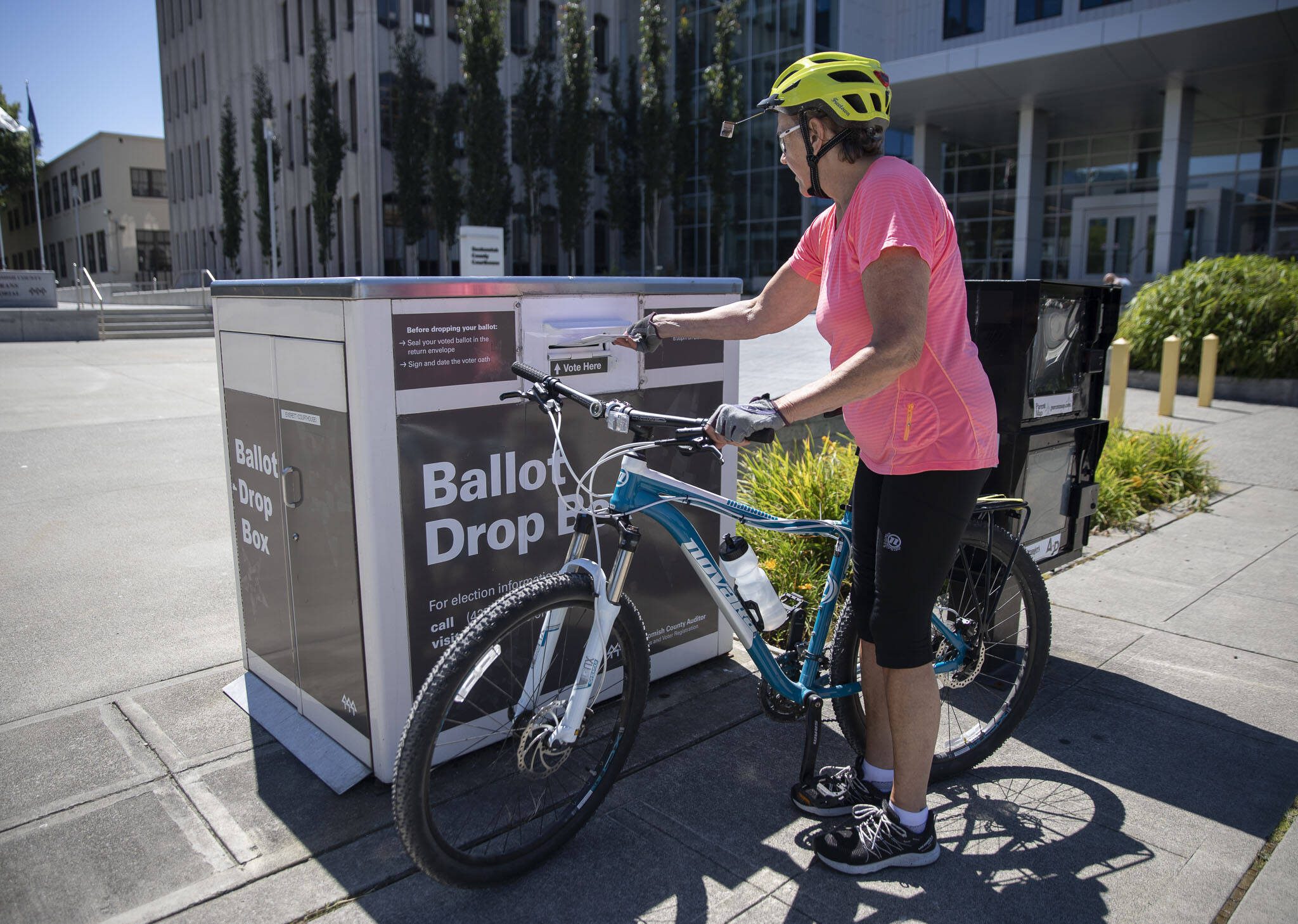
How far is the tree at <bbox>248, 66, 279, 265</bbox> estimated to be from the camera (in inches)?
1596

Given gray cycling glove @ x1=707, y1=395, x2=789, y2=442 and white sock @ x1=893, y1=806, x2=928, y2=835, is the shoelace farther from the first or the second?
gray cycling glove @ x1=707, y1=395, x2=789, y2=442

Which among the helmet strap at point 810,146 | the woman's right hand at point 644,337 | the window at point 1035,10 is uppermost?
the window at point 1035,10

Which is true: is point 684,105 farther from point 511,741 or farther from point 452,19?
point 511,741

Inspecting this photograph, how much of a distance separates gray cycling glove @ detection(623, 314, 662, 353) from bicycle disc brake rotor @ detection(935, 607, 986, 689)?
1376 millimetres

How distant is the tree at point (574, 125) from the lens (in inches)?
1309

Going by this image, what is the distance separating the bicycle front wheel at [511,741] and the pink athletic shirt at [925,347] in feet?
2.94

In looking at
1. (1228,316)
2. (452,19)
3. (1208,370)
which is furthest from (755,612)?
(452,19)

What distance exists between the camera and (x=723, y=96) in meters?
32.0

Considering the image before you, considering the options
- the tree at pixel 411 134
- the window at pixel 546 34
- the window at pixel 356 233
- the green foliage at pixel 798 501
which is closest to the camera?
the green foliage at pixel 798 501

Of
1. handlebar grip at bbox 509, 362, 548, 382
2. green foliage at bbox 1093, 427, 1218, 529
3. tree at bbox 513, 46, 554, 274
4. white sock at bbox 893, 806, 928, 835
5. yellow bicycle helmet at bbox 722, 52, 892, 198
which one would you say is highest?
tree at bbox 513, 46, 554, 274

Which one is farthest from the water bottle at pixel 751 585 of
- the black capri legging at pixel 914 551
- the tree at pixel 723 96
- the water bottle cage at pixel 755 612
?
the tree at pixel 723 96

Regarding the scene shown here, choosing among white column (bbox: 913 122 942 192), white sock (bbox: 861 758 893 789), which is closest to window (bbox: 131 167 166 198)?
white column (bbox: 913 122 942 192)

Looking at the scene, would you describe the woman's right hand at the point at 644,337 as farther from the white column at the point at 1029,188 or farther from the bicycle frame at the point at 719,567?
the white column at the point at 1029,188

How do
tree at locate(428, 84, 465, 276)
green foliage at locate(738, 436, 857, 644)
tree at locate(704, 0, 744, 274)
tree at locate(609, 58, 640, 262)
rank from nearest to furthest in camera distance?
green foliage at locate(738, 436, 857, 644)
tree at locate(704, 0, 744, 274)
tree at locate(428, 84, 465, 276)
tree at locate(609, 58, 640, 262)
